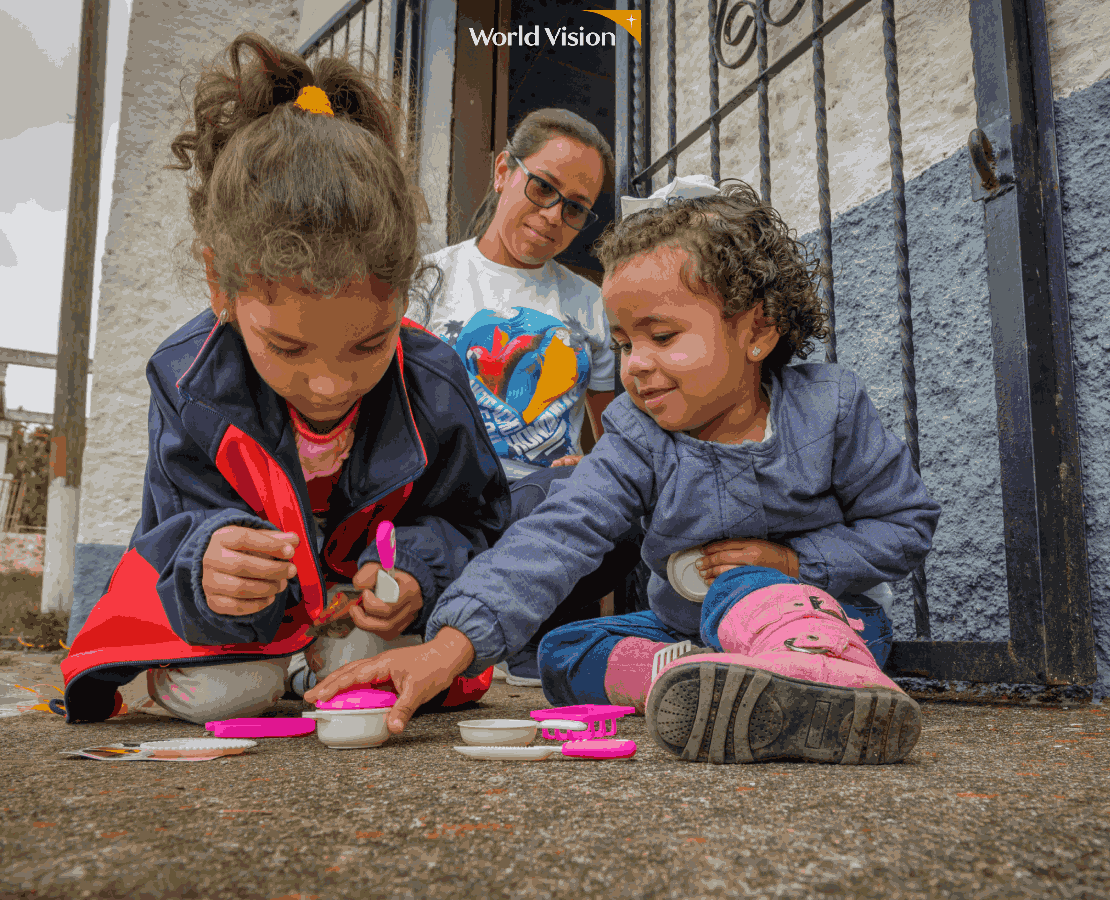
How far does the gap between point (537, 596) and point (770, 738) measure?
0.42 m

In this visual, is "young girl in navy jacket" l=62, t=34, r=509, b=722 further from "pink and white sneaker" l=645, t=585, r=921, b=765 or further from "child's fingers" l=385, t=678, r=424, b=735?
"pink and white sneaker" l=645, t=585, r=921, b=765


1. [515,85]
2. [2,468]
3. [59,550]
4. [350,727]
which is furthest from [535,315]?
[2,468]

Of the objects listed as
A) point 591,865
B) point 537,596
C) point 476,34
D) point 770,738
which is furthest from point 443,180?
point 591,865

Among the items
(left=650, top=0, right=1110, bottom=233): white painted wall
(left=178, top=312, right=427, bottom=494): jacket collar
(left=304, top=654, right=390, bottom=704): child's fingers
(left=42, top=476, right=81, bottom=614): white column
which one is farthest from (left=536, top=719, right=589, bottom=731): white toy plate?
(left=42, top=476, right=81, bottom=614): white column

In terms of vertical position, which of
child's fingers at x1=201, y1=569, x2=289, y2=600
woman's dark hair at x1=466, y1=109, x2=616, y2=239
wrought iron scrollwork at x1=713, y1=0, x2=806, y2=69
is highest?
wrought iron scrollwork at x1=713, y1=0, x2=806, y2=69

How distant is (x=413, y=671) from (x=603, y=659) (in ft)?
1.39

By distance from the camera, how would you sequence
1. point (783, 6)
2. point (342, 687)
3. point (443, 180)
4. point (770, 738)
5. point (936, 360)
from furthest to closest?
1. point (443, 180)
2. point (783, 6)
3. point (936, 360)
4. point (342, 687)
5. point (770, 738)

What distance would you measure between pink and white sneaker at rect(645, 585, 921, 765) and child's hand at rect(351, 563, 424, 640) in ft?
2.06

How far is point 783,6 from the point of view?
2.07m

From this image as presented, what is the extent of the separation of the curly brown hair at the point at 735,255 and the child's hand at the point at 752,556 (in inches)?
14.0

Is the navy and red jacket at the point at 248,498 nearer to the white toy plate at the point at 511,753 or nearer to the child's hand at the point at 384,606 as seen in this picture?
the child's hand at the point at 384,606

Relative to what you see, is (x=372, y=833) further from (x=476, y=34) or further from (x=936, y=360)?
(x=476, y=34)

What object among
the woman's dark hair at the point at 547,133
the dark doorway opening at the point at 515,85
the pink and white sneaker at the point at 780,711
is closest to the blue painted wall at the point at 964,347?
the woman's dark hair at the point at 547,133

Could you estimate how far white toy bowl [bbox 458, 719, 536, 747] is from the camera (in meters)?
0.87
